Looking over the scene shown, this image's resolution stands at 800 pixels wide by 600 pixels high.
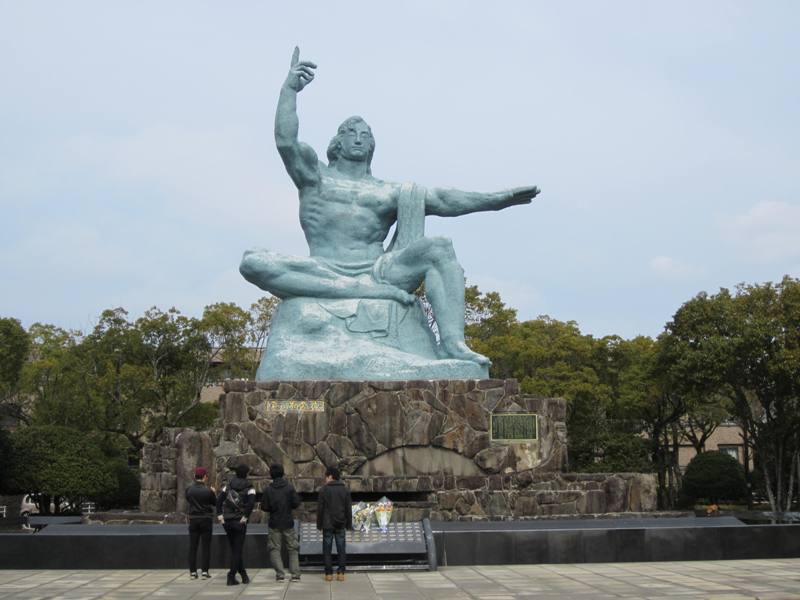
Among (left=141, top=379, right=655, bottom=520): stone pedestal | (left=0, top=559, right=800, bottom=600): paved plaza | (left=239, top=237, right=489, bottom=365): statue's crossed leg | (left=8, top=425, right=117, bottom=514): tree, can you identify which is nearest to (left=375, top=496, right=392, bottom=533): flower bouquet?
(left=0, top=559, right=800, bottom=600): paved plaza

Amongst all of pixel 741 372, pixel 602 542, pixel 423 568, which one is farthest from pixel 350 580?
pixel 741 372

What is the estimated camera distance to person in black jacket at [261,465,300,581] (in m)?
8.53

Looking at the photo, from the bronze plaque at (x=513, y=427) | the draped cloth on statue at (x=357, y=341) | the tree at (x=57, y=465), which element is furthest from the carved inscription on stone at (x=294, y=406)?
the tree at (x=57, y=465)

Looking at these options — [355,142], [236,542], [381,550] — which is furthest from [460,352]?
[236,542]

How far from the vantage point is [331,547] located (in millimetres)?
8641

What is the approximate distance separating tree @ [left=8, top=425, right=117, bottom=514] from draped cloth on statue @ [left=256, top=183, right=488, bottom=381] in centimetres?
1304

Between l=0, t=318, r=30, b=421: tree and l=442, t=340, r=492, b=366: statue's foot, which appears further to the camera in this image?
l=0, t=318, r=30, b=421: tree

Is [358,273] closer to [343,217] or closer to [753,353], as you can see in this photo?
[343,217]

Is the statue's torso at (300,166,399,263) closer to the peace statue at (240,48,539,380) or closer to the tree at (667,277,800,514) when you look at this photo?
the peace statue at (240,48,539,380)

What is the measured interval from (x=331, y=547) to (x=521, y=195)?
755cm

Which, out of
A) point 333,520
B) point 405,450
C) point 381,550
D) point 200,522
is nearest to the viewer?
point 333,520

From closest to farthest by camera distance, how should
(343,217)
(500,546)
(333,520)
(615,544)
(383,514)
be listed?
(333,520)
(500,546)
(615,544)
(383,514)
(343,217)

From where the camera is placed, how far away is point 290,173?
47.5 feet

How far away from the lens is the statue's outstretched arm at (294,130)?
45.8ft
